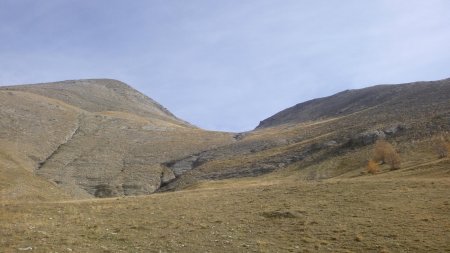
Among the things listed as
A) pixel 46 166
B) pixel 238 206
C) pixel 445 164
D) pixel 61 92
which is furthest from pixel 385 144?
pixel 61 92

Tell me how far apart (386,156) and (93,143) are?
1705 inches

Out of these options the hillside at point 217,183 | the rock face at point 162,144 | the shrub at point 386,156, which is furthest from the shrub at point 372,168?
the rock face at point 162,144

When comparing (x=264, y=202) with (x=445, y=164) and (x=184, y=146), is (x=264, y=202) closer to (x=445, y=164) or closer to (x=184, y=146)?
(x=445, y=164)

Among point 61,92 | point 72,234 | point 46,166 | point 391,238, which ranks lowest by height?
point 391,238

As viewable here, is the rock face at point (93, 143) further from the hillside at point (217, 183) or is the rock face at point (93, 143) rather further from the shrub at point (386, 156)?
the shrub at point (386, 156)

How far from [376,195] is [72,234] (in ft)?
52.8

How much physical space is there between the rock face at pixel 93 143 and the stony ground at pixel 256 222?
75.2 feet

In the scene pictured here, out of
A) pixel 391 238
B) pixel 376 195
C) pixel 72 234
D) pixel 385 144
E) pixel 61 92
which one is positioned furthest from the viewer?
pixel 61 92

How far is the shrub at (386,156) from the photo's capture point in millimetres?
43219

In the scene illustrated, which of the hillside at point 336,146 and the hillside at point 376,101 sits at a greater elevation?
the hillside at point 376,101

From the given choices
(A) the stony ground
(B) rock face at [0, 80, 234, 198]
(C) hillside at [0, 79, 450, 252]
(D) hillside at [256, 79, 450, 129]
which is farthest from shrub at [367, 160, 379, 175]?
(D) hillside at [256, 79, 450, 129]

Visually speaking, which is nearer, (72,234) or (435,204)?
(72,234)

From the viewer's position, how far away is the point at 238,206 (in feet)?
96.1

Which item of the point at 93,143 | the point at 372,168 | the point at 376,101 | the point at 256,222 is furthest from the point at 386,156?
the point at 376,101
